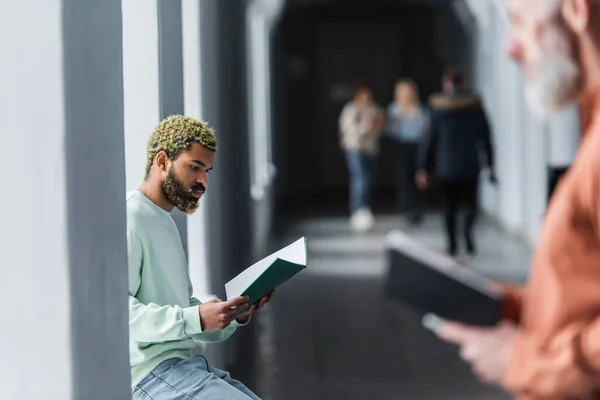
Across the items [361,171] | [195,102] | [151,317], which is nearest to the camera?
[151,317]

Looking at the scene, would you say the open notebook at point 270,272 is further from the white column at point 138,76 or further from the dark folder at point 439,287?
the white column at point 138,76

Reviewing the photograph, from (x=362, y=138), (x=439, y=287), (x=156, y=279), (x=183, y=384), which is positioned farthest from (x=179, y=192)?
(x=362, y=138)

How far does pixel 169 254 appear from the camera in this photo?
10.3 feet

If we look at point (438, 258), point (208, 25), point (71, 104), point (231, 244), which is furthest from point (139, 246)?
point (231, 244)

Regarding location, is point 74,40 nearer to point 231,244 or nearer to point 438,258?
point 438,258

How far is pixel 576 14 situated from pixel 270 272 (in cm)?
106

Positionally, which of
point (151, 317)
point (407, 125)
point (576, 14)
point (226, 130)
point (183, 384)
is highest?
point (576, 14)

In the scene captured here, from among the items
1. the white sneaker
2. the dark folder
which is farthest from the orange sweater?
the white sneaker

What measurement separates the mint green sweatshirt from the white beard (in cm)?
120

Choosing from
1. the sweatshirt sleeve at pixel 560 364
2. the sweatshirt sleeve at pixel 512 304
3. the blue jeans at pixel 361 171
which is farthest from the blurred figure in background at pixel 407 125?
the sweatshirt sleeve at pixel 560 364

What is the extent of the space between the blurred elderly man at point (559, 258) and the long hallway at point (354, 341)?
13.3 feet

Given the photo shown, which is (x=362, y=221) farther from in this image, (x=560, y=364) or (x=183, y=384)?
(x=560, y=364)

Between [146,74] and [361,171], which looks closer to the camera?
[146,74]

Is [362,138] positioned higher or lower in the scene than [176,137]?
lower
